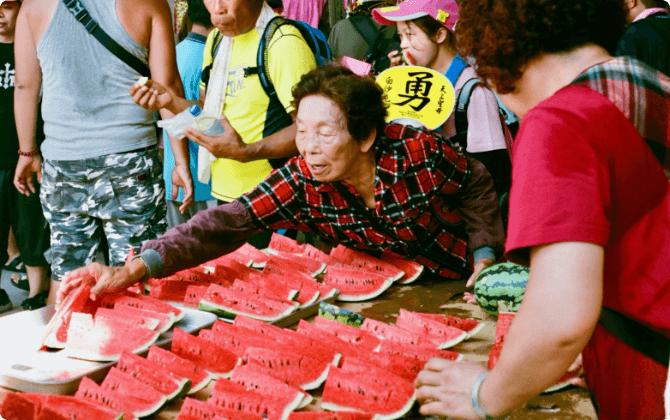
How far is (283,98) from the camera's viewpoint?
11.8 ft

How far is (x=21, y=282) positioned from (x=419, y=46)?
466cm

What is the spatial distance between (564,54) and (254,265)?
2128 mm

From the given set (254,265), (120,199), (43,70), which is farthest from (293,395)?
(43,70)

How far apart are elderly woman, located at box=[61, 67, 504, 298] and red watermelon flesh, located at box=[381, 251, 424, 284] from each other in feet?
0.19

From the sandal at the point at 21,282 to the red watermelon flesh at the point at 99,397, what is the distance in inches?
188

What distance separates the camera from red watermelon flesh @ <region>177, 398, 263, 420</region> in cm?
159

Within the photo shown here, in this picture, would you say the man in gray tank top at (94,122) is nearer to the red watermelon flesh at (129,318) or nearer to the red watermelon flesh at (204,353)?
the red watermelon flesh at (129,318)

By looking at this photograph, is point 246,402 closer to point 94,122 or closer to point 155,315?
point 155,315

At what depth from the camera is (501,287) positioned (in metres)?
2.34

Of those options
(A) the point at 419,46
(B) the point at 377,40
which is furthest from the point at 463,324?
(B) the point at 377,40

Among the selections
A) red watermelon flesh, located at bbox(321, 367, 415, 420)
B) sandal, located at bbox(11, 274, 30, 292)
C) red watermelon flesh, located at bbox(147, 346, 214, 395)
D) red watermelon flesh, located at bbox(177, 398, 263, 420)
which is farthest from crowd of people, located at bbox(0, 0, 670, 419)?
sandal, located at bbox(11, 274, 30, 292)

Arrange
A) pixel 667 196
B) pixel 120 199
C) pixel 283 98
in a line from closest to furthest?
1. pixel 667 196
2. pixel 120 199
3. pixel 283 98

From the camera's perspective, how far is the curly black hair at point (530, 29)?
4.02 feet

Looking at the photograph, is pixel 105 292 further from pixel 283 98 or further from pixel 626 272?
pixel 626 272
